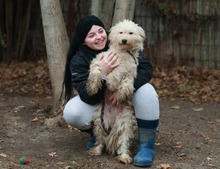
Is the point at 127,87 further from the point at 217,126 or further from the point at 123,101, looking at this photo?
the point at 217,126

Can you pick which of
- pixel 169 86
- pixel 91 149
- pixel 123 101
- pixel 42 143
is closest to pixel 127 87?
pixel 123 101

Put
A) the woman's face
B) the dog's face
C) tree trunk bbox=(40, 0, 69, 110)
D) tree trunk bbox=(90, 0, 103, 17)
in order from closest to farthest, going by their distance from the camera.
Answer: the dog's face
the woman's face
tree trunk bbox=(40, 0, 69, 110)
tree trunk bbox=(90, 0, 103, 17)

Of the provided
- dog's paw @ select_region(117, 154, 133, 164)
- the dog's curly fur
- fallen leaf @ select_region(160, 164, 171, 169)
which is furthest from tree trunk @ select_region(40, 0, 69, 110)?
fallen leaf @ select_region(160, 164, 171, 169)

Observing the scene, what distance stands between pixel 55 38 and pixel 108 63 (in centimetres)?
159

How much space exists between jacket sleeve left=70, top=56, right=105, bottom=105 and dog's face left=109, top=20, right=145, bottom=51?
0.36 metres

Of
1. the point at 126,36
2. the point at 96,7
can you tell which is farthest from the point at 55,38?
the point at 126,36

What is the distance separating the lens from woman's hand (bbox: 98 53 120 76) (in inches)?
159

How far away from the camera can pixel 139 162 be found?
13.6ft

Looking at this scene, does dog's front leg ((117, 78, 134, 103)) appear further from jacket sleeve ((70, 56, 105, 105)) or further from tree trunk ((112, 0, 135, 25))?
tree trunk ((112, 0, 135, 25))

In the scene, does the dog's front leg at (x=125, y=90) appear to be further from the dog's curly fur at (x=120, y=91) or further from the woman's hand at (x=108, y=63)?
the woman's hand at (x=108, y=63)

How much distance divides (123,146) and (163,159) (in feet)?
1.42

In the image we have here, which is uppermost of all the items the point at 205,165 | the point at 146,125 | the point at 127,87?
the point at 127,87

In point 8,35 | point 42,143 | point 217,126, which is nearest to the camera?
point 42,143

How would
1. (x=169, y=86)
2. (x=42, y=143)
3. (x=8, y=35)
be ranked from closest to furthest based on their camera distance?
(x=42, y=143)
(x=169, y=86)
(x=8, y=35)
